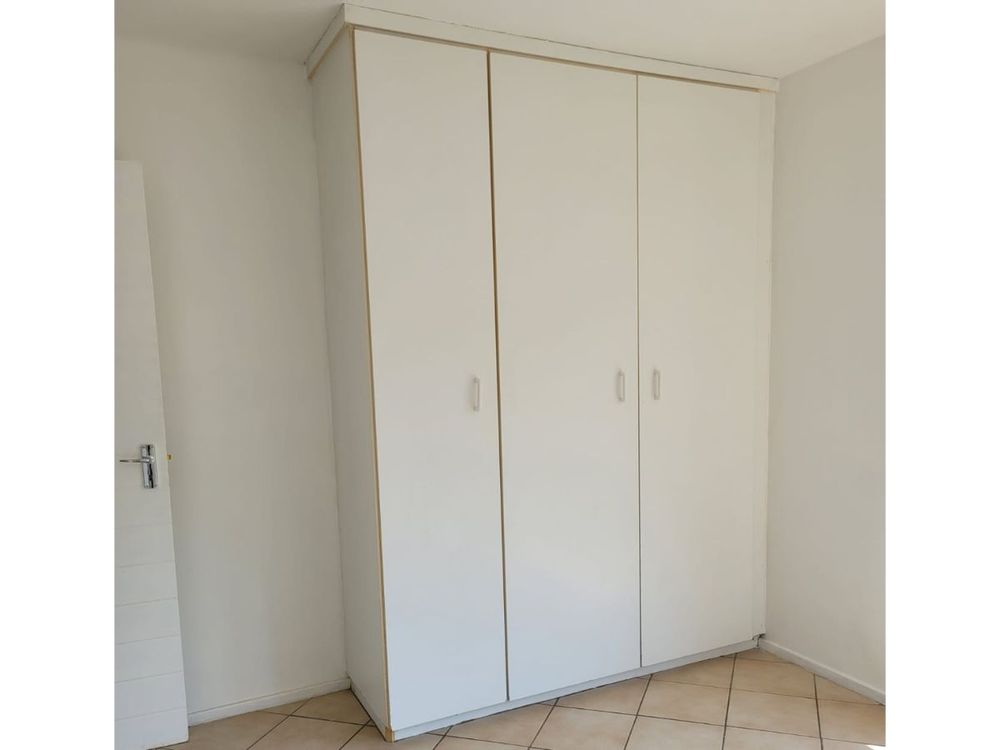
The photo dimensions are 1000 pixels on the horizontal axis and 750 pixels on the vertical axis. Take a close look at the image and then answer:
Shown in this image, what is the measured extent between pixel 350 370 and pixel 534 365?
2.15 ft

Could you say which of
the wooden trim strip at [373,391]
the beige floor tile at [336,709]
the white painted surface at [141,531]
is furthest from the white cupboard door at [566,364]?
the white painted surface at [141,531]

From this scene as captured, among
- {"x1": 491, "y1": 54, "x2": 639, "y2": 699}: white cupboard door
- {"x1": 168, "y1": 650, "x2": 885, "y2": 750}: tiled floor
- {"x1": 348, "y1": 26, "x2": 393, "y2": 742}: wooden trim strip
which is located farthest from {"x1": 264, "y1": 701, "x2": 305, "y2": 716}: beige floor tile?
{"x1": 491, "y1": 54, "x2": 639, "y2": 699}: white cupboard door

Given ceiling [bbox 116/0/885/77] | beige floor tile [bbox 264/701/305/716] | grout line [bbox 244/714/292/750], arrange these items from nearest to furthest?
ceiling [bbox 116/0/885/77]
grout line [bbox 244/714/292/750]
beige floor tile [bbox 264/701/305/716]

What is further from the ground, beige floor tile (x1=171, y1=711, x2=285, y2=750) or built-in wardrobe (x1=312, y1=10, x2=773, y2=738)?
built-in wardrobe (x1=312, y1=10, x2=773, y2=738)

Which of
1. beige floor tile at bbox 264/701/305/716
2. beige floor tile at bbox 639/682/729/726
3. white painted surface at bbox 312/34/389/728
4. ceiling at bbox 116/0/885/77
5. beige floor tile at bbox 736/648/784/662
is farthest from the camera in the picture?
beige floor tile at bbox 736/648/784/662

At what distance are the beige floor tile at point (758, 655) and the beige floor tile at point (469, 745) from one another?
1.21 m

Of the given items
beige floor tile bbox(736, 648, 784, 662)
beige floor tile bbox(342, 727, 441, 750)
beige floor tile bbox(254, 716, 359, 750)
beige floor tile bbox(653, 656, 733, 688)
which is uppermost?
beige floor tile bbox(342, 727, 441, 750)

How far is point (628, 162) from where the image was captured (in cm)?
270

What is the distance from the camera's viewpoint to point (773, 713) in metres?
2.55

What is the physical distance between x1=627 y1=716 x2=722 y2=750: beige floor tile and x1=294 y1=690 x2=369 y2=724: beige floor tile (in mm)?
971

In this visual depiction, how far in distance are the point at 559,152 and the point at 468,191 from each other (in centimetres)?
40

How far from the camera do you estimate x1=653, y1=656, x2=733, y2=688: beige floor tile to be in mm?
2826

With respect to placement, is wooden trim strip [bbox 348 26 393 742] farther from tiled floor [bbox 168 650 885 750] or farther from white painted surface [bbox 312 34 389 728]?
tiled floor [bbox 168 650 885 750]
